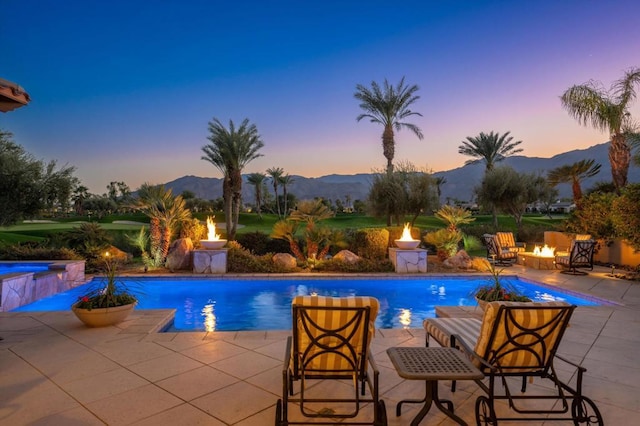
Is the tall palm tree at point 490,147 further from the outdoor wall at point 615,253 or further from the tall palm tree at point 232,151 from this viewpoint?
the outdoor wall at point 615,253

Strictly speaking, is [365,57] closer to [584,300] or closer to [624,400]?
[584,300]

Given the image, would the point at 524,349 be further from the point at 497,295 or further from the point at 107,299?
the point at 107,299

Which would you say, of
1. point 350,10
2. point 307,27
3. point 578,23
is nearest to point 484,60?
point 578,23

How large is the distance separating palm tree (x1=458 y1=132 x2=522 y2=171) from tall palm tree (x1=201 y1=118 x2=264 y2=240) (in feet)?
60.3

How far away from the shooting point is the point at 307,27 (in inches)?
551

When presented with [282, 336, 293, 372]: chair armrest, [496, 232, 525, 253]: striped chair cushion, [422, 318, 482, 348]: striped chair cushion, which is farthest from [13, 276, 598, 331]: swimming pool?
[282, 336, 293, 372]: chair armrest

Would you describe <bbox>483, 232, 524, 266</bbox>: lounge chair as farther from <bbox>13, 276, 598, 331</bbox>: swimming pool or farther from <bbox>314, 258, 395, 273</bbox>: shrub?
<bbox>314, 258, 395, 273</bbox>: shrub

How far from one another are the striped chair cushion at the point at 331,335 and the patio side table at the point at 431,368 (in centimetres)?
29

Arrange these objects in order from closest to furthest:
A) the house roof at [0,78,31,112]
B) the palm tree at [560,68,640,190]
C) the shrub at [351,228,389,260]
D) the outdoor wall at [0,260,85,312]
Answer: the house roof at [0,78,31,112]
the outdoor wall at [0,260,85,312]
the shrub at [351,228,389,260]
the palm tree at [560,68,640,190]

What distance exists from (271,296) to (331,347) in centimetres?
695

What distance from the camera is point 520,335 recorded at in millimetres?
2783

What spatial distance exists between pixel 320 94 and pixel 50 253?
48.7 ft

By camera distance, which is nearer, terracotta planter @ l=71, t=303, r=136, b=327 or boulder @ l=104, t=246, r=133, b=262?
terracotta planter @ l=71, t=303, r=136, b=327

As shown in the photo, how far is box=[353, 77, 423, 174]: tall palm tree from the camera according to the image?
2409 cm
